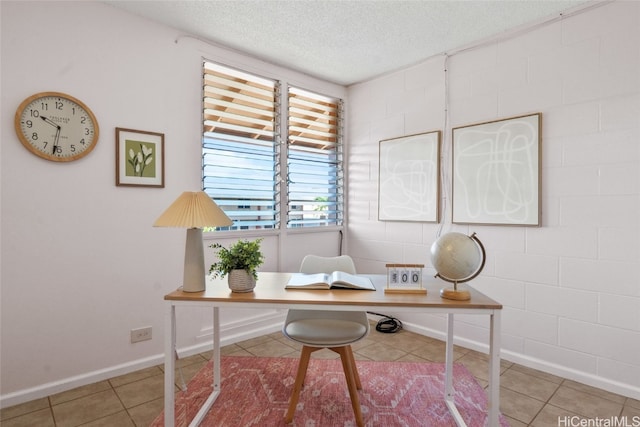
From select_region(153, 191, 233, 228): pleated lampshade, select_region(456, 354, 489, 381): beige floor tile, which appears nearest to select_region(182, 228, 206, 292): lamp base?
select_region(153, 191, 233, 228): pleated lampshade

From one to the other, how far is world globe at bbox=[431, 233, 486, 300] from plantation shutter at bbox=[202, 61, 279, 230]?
6.49ft

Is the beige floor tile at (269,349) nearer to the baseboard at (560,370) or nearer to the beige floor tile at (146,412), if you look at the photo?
the beige floor tile at (146,412)

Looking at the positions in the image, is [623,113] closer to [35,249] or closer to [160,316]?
[160,316]

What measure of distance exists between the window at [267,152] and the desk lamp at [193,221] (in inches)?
50.8

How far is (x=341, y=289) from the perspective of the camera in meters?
1.88

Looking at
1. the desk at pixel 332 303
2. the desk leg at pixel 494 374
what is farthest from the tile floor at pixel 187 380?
the desk leg at pixel 494 374

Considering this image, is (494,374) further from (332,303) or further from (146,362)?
(146,362)

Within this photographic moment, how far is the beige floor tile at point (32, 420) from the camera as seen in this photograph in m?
1.97

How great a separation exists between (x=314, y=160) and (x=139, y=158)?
5.79 feet

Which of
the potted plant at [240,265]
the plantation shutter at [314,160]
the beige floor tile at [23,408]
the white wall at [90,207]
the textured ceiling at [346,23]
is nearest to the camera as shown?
the potted plant at [240,265]

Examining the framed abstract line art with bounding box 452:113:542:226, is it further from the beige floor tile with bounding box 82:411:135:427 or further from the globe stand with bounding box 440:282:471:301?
the beige floor tile with bounding box 82:411:135:427

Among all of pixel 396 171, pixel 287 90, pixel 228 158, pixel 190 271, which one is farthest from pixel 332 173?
pixel 190 271

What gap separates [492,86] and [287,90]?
6.04 feet

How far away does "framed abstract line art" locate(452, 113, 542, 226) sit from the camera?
265 centimetres
